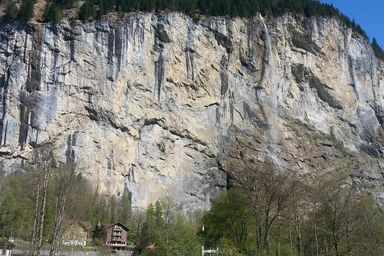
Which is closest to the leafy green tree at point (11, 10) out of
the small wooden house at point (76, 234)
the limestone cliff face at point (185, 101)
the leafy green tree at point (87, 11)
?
the limestone cliff face at point (185, 101)

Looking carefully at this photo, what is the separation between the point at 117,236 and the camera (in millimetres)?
61469

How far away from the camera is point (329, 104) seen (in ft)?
325

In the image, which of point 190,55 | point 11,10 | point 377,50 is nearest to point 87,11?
point 11,10

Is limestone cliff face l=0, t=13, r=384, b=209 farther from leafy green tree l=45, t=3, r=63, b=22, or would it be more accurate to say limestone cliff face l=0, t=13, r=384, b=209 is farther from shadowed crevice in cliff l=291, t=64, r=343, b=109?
leafy green tree l=45, t=3, r=63, b=22

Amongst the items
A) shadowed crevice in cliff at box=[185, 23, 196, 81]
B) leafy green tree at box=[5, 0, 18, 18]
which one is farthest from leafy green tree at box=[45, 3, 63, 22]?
shadowed crevice in cliff at box=[185, 23, 196, 81]

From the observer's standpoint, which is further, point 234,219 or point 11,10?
point 11,10

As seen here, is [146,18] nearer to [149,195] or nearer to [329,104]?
[149,195]

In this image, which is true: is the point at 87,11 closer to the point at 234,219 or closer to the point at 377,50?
the point at 234,219

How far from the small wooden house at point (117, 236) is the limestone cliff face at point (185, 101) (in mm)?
11440

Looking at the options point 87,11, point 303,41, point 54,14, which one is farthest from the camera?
point 303,41

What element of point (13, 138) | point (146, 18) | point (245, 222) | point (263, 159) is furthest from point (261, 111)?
point (245, 222)

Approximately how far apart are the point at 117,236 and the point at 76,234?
16001 mm

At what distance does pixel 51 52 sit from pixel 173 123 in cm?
2000

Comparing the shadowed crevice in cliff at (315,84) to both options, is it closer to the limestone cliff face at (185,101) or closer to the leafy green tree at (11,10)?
the limestone cliff face at (185,101)
